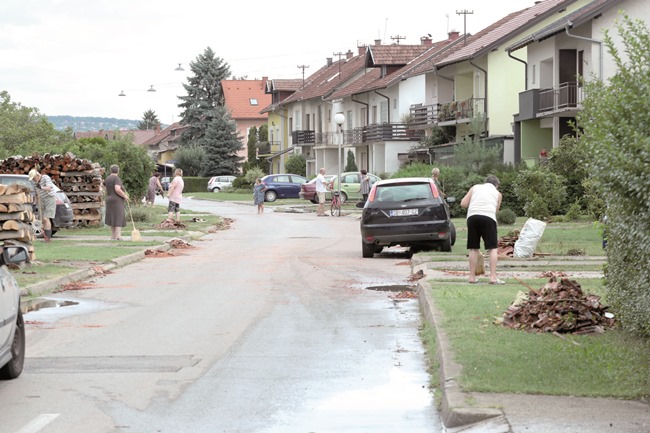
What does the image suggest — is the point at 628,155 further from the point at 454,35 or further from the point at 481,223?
the point at 454,35

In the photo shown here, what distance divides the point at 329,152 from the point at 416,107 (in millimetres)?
20513

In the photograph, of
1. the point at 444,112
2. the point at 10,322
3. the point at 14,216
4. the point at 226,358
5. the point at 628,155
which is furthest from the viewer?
the point at 444,112

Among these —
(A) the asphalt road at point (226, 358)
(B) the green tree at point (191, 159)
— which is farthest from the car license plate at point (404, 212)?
(B) the green tree at point (191, 159)

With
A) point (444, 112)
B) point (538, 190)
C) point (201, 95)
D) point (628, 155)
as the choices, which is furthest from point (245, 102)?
point (628, 155)

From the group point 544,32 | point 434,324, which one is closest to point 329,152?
point 544,32

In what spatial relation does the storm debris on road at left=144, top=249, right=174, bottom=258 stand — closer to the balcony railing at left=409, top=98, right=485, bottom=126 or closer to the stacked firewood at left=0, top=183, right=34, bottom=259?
the stacked firewood at left=0, top=183, right=34, bottom=259

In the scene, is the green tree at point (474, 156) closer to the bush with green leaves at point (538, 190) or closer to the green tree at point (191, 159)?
the bush with green leaves at point (538, 190)

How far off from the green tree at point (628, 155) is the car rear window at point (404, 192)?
1189 centimetres

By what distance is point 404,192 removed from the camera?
22422 mm

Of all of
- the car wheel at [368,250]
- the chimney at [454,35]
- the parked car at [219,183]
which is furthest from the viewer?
the parked car at [219,183]

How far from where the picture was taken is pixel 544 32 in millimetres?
39375

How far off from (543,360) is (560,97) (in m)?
32.9

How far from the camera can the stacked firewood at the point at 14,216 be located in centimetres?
1891

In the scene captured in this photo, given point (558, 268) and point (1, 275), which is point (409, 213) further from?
point (1, 275)
